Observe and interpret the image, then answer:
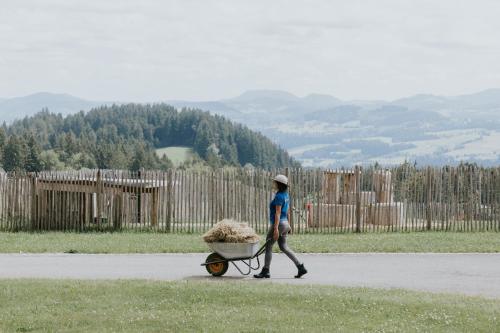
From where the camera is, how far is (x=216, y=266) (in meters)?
16.4

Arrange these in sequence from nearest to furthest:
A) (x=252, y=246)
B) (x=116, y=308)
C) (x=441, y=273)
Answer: (x=116, y=308) → (x=252, y=246) → (x=441, y=273)

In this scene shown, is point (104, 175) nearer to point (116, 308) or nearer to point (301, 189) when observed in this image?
point (301, 189)

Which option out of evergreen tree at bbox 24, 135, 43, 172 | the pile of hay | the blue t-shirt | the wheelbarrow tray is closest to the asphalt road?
the wheelbarrow tray

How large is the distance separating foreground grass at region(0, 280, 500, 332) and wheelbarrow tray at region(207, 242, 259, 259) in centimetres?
145

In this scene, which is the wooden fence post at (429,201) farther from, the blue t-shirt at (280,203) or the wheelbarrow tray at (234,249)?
the wheelbarrow tray at (234,249)

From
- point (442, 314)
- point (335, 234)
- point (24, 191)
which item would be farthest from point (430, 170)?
point (442, 314)

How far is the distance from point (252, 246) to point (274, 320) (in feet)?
14.9

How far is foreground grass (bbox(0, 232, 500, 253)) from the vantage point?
21672mm

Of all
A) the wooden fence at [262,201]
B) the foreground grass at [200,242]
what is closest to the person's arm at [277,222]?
the foreground grass at [200,242]

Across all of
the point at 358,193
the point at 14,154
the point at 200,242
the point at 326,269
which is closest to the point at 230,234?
the point at 326,269

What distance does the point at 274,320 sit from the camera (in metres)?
11.5

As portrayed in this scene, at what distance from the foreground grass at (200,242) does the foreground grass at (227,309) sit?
7.20 metres

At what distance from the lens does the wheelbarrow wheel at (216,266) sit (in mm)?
16312

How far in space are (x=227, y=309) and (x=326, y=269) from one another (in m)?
6.04
